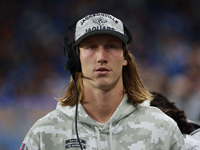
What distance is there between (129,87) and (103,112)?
19 cm

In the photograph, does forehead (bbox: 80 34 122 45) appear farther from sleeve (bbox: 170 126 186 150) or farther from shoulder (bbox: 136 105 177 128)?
sleeve (bbox: 170 126 186 150)

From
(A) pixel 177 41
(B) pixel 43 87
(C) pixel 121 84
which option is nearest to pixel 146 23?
(A) pixel 177 41

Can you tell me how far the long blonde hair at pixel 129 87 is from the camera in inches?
65.6

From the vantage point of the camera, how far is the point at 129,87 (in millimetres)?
1696

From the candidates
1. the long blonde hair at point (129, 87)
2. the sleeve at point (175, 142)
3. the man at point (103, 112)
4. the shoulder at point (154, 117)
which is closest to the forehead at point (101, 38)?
the man at point (103, 112)

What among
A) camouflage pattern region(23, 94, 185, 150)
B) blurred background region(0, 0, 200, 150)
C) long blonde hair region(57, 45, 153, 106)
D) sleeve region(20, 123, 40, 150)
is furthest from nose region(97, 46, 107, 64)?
blurred background region(0, 0, 200, 150)

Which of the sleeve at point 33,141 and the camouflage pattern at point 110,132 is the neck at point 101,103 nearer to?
the camouflage pattern at point 110,132

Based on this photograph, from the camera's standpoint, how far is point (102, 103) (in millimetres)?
1604

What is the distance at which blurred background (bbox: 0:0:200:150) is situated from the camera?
429cm

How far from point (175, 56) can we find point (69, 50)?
3.61 metres

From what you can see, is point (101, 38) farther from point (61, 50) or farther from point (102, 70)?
point (61, 50)

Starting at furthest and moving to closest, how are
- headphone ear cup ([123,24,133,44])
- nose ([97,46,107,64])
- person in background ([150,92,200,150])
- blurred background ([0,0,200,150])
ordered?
blurred background ([0,0,200,150]), person in background ([150,92,200,150]), headphone ear cup ([123,24,133,44]), nose ([97,46,107,64])

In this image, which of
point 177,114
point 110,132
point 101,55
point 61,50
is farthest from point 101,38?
point 61,50

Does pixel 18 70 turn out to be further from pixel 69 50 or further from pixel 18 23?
pixel 69 50
